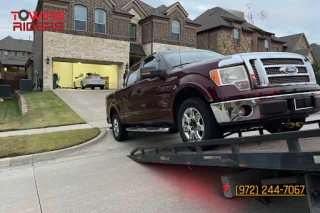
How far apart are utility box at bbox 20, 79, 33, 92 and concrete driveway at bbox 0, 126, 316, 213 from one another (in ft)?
62.4

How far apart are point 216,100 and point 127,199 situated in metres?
1.79

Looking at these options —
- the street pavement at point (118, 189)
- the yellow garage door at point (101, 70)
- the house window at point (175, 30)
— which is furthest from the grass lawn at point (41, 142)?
the house window at point (175, 30)

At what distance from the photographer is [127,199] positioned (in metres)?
3.79

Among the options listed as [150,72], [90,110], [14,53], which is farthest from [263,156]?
[14,53]

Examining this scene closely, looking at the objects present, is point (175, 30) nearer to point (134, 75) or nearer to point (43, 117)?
point (43, 117)

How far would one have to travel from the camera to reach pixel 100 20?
23297 millimetres

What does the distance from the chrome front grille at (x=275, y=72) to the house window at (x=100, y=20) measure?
2137 cm

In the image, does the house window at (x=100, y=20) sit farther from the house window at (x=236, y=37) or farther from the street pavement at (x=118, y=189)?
the street pavement at (x=118, y=189)

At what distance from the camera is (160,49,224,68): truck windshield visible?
16.1 ft

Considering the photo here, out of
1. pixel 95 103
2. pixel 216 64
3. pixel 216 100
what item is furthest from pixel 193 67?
pixel 95 103

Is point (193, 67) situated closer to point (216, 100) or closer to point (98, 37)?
point (216, 100)

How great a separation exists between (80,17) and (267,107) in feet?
71.3

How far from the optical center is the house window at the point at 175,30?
26.7 meters

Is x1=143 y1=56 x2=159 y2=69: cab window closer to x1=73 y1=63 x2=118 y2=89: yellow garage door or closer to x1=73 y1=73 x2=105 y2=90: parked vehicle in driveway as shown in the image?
x1=73 y1=73 x2=105 y2=90: parked vehicle in driveway
